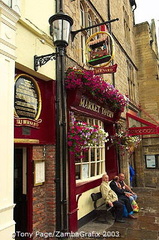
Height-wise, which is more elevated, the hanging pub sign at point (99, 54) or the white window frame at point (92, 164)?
the hanging pub sign at point (99, 54)

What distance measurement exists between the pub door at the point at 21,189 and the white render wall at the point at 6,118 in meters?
1.34

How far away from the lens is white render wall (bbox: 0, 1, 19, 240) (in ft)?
10.1

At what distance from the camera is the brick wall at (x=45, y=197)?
14.7ft

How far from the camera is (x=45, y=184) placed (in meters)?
4.80

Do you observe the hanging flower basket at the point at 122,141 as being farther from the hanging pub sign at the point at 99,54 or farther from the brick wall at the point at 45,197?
the brick wall at the point at 45,197

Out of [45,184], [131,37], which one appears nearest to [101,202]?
[45,184]

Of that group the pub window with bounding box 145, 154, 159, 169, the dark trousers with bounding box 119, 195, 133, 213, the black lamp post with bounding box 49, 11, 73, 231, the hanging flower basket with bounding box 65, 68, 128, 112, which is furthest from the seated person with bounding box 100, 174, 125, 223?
the pub window with bounding box 145, 154, 159, 169

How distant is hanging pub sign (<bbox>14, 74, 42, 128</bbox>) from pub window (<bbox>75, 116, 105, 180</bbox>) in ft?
5.67

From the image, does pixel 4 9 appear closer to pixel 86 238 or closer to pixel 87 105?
pixel 87 105

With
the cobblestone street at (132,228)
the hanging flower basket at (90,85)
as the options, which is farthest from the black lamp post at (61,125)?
the cobblestone street at (132,228)

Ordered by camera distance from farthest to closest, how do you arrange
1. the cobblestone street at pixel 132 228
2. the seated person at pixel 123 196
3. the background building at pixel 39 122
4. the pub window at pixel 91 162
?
the seated person at pixel 123 196 < the pub window at pixel 91 162 < the cobblestone street at pixel 132 228 < the background building at pixel 39 122

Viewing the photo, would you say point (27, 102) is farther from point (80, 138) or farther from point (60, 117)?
point (80, 138)

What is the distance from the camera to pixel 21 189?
4.59m

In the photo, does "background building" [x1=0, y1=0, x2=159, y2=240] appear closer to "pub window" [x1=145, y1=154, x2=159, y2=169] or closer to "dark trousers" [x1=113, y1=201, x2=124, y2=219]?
"dark trousers" [x1=113, y1=201, x2=124, y2=219]
